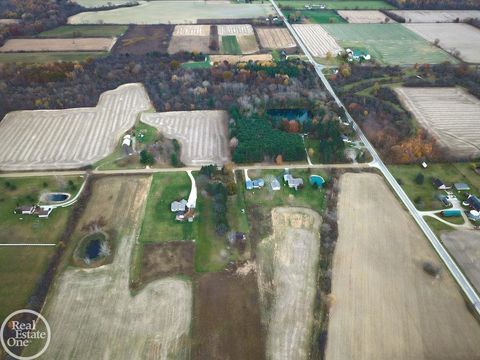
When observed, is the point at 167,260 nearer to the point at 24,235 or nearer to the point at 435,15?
the point at 24,235

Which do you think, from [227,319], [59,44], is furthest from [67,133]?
[227,319]

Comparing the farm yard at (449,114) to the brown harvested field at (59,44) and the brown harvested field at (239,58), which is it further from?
the brown harvested field at (59,44)

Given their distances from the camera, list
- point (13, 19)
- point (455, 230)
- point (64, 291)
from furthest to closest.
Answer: point (13, 19) → point (455, 230) → point (64, 291)

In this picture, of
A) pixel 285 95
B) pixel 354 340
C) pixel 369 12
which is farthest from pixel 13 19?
pixel 354 340

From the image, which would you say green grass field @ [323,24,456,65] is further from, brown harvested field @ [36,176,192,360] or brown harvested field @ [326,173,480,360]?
brown harvested field @ [36,176,192,360]

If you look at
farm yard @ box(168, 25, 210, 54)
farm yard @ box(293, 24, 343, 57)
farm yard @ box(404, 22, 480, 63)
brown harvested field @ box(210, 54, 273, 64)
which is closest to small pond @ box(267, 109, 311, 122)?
brown harvested field @ box(210, 54, 273, 64)

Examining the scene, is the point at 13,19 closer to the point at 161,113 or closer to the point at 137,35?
the point at 137,35
